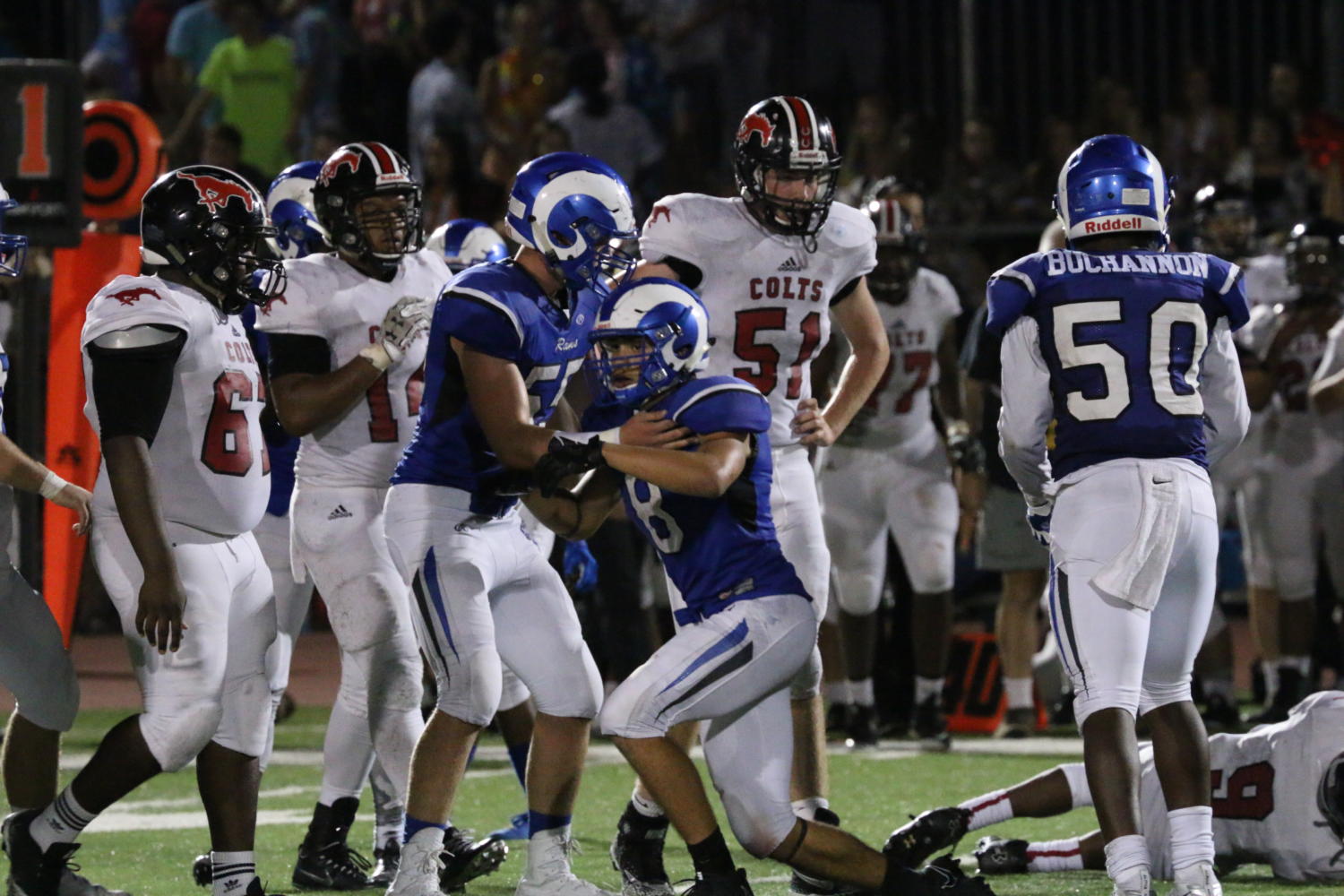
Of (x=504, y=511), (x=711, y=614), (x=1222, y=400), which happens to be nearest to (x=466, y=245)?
(x=504, y=511)

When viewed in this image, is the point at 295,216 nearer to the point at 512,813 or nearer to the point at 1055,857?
the point at 512,813

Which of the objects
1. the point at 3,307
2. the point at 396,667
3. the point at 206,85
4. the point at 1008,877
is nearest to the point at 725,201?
the point at 396,667

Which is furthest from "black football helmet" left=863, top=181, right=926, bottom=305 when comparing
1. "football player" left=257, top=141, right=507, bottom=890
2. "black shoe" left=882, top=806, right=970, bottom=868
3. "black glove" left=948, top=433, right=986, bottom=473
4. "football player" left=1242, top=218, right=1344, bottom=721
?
"black shoe" left=882, top=806, right=970, bottom=868

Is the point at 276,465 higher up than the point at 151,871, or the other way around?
the point at 276,465

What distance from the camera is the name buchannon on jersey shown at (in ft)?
15.7

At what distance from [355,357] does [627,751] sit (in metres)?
1.39

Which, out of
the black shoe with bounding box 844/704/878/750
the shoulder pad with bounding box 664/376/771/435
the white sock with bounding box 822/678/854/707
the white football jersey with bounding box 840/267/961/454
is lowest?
the black shoe with bounding box 844/704/878/750

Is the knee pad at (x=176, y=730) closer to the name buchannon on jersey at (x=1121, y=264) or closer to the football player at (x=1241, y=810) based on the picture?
the football player at (x=1241, y=810)

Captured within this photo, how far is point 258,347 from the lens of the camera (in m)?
6.09

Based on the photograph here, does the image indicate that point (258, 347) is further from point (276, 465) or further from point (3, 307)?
point (3, 307)

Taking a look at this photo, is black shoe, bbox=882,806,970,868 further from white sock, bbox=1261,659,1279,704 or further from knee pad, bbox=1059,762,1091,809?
white sock, bbox=1261,659,1279,704

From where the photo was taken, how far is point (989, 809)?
17.8 ft

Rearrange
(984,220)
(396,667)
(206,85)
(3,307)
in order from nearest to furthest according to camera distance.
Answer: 1. (396,667)
2. (3,307)
3. (984,220)
4. (206,85)

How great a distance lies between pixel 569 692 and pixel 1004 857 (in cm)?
128
